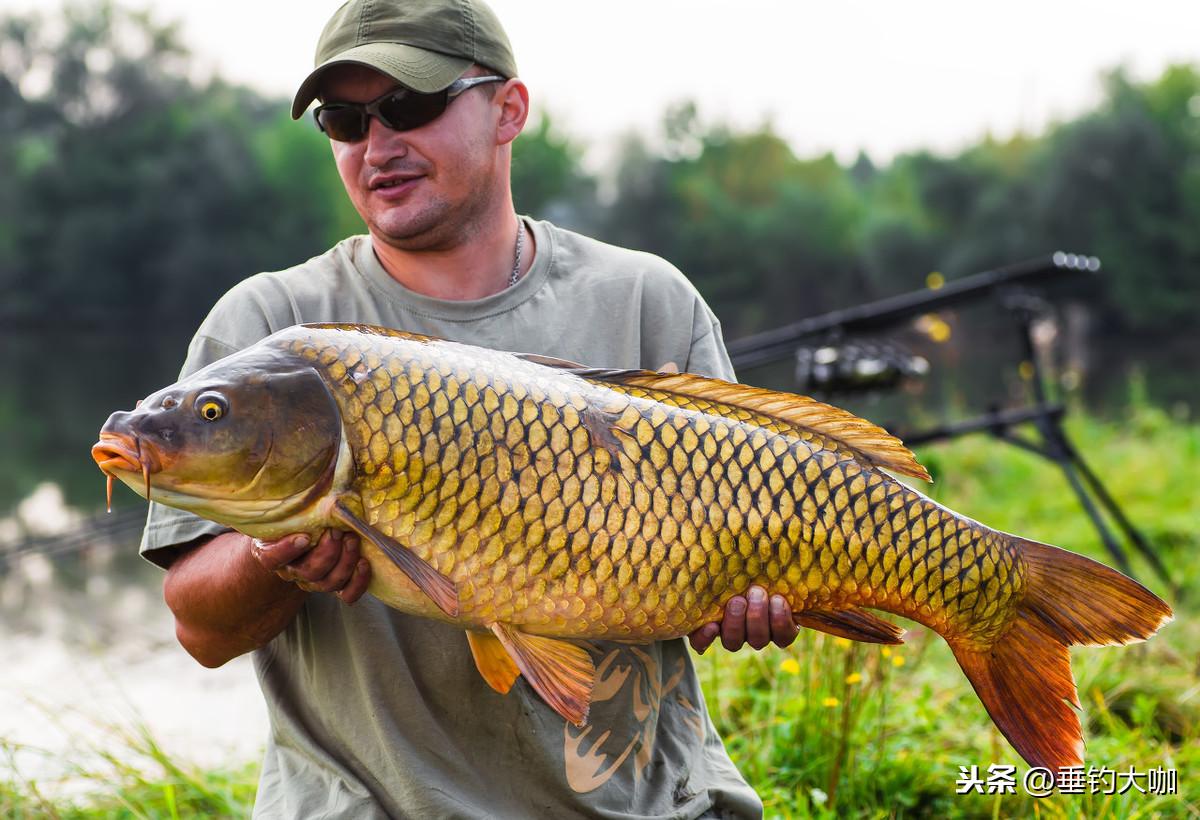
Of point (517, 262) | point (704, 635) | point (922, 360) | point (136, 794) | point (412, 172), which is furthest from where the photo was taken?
point (922, 360)

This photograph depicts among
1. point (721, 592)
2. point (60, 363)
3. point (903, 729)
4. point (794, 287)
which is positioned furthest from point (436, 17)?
point (794, 287)

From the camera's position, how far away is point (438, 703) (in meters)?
1.64

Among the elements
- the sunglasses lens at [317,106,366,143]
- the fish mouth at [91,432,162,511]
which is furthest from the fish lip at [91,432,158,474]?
the sunglasses lens at [317,106,366,143]

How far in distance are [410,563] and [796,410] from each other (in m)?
0.55

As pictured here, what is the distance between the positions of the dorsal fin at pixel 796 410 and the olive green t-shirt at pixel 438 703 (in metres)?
0.27

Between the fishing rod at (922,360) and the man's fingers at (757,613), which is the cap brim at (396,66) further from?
the fishing rod at (922,360)

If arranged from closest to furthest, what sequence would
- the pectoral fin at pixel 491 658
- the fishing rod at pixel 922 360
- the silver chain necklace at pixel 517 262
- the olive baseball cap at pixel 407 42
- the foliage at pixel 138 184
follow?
the pectoral fin at pixel 491 658 < the olive baseball cap at pixel 407 42 < the silver chain necklace at pixel 517 262 < the fishing rod at pixel 922 360 < the foliage at pixel 138 184

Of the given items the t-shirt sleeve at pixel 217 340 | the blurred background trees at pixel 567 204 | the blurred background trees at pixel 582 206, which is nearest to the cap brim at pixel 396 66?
the t-shirt sleeve at pixel 217 340

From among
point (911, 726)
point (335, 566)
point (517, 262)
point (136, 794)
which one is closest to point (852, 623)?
point (335, 566)

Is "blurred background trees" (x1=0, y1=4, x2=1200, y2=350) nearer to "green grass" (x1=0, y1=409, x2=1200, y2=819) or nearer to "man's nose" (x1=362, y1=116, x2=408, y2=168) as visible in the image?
"green grass" (x1=0, y1=409, x2=1200, y2=819)

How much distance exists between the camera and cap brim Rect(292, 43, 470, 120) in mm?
1672

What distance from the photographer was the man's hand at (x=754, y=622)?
4.86ft

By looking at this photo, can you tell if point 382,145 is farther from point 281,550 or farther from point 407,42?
point 281,550

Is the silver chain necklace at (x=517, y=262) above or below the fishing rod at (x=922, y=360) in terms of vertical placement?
below
